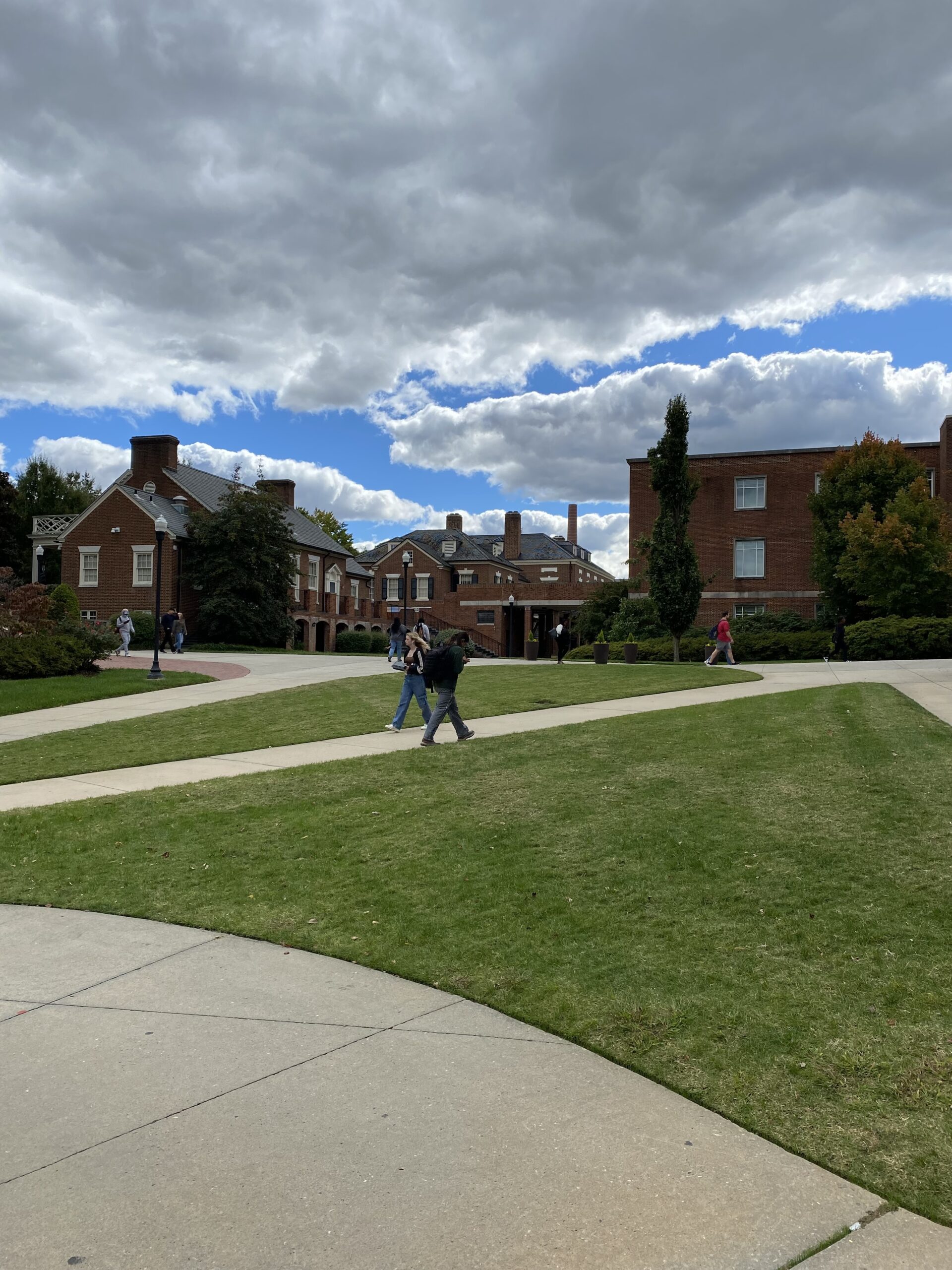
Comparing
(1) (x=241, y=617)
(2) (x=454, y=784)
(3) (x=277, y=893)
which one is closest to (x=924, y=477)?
(1) (x=241, y=617)

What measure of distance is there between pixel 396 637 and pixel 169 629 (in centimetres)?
1538

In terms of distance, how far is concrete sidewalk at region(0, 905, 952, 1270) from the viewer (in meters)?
2.95

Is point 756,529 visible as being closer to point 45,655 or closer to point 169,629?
point 169,629

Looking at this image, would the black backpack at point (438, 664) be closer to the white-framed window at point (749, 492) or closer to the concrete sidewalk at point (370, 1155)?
the concrete sidewalk at point (370, 1155)

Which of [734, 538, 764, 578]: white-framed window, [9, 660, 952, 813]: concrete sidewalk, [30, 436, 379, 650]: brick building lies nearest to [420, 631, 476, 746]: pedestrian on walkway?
[9, 660, 952, 813]: concrete sidewalk

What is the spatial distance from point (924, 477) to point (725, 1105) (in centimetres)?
4253

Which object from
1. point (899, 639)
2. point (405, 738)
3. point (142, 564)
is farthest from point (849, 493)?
point (142, 564)

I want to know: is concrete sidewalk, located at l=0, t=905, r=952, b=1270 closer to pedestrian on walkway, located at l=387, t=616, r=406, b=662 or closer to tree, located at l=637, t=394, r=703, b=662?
pedestrian on walkway, located at l=387, t=616, r=406, b=662

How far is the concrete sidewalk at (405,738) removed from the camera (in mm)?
10555

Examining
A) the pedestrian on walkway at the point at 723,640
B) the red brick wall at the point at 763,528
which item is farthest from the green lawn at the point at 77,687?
the red brick wall at the point at 763,528

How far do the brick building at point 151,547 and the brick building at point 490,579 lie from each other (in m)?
5.72

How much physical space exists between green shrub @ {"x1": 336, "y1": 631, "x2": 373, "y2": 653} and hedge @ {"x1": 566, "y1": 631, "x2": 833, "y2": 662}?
19.7m

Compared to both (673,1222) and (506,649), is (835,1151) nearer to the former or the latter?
(673,1222)

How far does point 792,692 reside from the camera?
19078 mm
